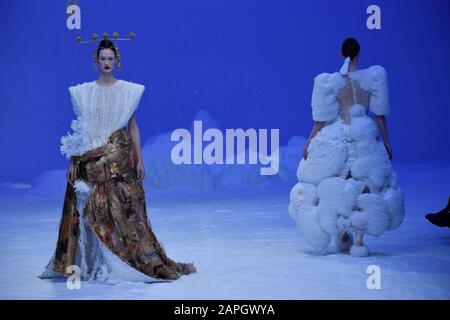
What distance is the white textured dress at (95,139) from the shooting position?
5078mm

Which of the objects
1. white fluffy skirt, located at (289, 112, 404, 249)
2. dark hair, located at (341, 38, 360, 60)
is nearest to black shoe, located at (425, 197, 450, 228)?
white fluffy skirt, located at (289, 112, 404, 249)

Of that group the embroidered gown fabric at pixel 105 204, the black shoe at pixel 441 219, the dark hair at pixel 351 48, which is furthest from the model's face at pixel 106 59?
the black shoe at pixel 441 219

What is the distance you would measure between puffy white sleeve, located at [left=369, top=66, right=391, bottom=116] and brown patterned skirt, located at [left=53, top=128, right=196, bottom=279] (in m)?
1.63

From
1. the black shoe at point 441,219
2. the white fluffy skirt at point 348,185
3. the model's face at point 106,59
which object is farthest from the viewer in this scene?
the black shoe at point 441,219

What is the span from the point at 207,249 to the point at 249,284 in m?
1.16

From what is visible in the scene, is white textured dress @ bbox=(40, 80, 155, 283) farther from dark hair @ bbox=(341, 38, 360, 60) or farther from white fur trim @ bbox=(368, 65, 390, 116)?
white fur trim @ bbox=(368, 65, 390, 116)

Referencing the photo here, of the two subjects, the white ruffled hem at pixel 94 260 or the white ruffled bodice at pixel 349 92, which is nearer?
the white ruffled hem at pixel 94 260

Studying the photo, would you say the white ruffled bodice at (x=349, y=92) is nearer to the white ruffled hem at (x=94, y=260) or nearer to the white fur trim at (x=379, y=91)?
the white fur trim at (x=379, y=91)

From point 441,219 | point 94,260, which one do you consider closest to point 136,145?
point 94,260

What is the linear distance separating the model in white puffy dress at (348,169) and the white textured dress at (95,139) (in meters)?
1.21

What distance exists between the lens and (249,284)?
5051 mm

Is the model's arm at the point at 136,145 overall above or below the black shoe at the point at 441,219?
above

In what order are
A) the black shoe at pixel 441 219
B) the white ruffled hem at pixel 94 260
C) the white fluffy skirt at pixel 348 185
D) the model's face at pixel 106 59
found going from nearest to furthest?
the white ruffled hem at pixel 94 260 < the model's face at pixel 106 59 < the white fluffy skirt at pixel 348 185 < the black shoe at pixel 441 219

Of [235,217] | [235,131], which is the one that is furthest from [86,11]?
[235,217]
